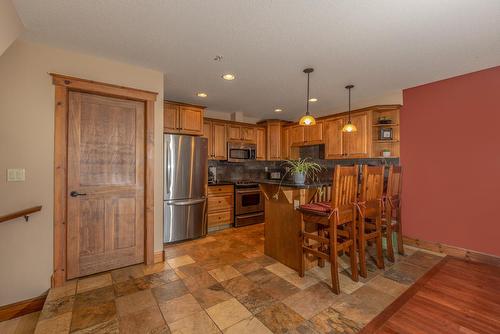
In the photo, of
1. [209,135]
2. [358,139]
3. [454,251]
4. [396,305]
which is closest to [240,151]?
[209,135]

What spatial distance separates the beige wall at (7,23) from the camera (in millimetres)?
1611

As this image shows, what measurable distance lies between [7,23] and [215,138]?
3.27 m

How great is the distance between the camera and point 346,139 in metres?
4.38

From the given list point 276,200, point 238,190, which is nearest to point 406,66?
point 276,200

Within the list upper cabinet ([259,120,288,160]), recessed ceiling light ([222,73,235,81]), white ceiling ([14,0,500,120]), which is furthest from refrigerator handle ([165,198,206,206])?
upper cabinet ([259,120,288,160])

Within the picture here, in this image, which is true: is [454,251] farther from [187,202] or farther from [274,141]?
[187,202]

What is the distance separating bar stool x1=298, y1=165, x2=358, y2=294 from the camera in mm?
2211

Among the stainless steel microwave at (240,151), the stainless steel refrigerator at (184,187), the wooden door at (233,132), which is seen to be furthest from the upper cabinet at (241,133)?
the stainless steel refrigerator at (184,187)

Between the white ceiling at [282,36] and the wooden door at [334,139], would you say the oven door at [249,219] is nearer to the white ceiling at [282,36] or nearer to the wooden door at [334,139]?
the wooden door at [334,139]

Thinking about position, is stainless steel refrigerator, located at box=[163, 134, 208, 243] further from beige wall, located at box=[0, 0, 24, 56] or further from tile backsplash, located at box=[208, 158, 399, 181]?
beige wall, located at box=[0, 0, 24, 56]

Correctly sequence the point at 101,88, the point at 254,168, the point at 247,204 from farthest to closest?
the point at 254,168 < the point at 247,204 < the point at 101,88

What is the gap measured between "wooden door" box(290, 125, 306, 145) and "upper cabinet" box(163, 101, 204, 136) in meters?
2.40

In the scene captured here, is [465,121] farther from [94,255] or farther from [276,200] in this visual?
[94,255]

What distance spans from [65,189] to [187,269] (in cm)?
159
